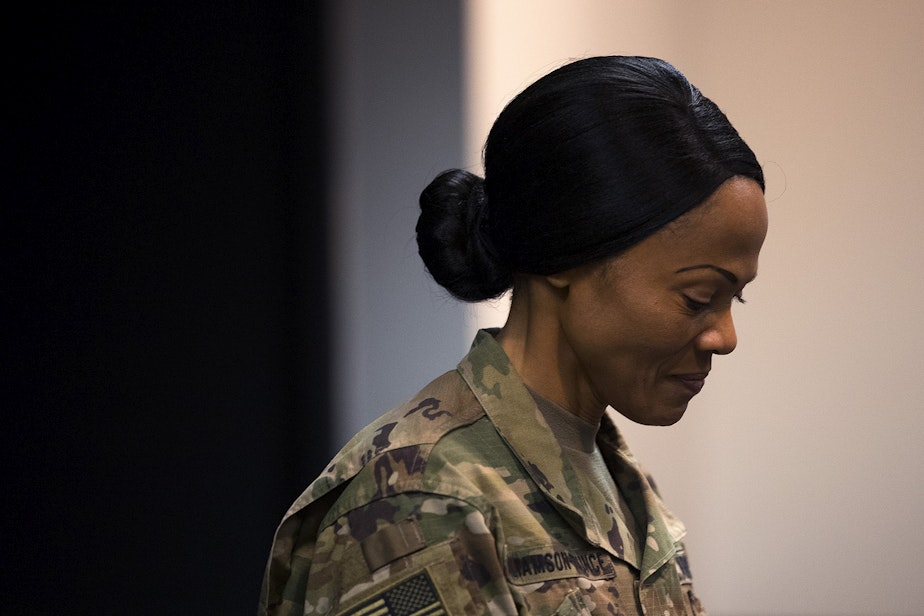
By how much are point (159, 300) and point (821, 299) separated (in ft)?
4.10

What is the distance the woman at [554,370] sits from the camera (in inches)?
36.9

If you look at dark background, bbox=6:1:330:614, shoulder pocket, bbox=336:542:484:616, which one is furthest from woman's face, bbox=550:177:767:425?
dark background, bbox=6:1:330:614

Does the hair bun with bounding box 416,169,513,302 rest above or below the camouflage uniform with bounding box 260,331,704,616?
above

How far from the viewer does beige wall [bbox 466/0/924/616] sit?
1994 mm

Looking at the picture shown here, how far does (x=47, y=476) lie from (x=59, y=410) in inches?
2.7

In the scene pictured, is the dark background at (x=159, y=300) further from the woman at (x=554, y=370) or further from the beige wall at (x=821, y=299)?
the beige wall at (x=821, y=299)

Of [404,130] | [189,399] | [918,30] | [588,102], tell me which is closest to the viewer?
[588,102]

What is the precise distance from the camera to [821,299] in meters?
2.03

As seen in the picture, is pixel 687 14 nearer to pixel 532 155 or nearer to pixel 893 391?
pixel 893 391

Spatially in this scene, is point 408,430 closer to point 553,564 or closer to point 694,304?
point 553,564

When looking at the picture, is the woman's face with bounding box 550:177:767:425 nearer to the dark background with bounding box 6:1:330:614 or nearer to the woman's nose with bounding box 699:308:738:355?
the woman's nose with bounding box 699:308:738:355

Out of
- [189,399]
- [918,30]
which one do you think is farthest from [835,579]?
[189,399]

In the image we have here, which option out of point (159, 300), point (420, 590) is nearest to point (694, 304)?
point (420, 590)

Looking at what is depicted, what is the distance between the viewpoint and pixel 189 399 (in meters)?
1.34
